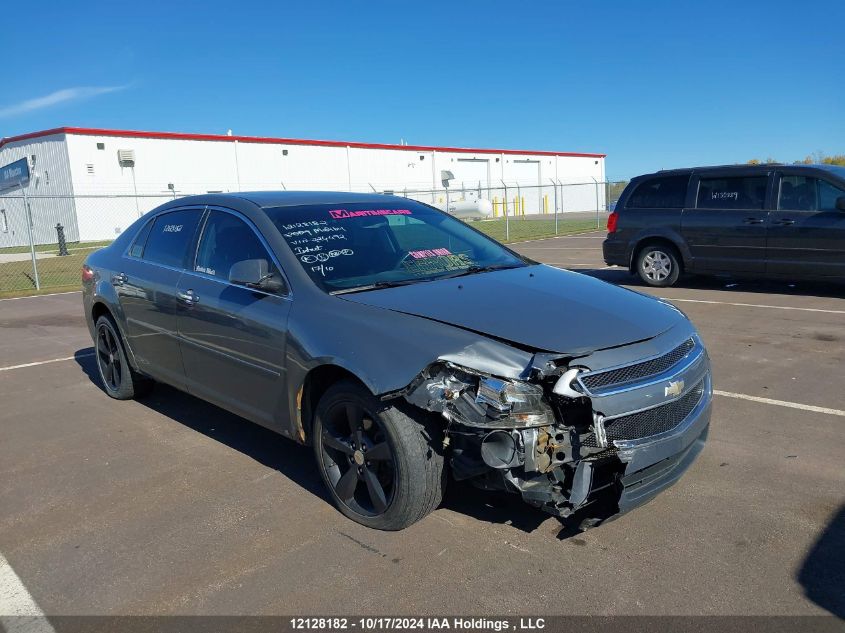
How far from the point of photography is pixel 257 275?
12.5 feet

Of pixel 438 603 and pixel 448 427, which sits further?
pixel 448 427

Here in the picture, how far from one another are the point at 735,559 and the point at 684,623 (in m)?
0.59

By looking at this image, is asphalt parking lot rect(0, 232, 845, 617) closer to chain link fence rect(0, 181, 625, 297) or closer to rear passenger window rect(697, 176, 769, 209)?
rear passenger window rect(697, 176, 769, 209)

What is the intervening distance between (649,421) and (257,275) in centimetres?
217

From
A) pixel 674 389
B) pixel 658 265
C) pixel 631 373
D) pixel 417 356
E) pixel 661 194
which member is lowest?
pixel 658 265

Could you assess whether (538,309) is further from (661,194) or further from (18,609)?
(661,194)

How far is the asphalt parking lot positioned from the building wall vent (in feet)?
96.5

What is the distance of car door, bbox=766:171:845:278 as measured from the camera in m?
9.05

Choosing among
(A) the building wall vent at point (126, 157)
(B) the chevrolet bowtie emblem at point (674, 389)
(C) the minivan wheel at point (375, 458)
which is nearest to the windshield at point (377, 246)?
(C) the minivan wheel at point (375, 458)

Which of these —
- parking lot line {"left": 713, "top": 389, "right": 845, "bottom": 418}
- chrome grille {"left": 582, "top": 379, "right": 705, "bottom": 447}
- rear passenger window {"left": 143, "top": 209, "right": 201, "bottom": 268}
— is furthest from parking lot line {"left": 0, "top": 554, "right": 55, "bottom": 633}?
parking lot line {"left": 713, "top": 389, "right": 845, "bottom": 418}

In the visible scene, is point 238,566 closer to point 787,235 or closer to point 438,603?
point 438,603

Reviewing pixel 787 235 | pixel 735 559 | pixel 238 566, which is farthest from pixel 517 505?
pixel 787 235

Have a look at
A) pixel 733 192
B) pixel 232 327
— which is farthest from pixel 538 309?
pixel 733 192

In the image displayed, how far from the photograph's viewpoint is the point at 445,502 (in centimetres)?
374
